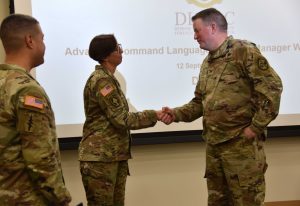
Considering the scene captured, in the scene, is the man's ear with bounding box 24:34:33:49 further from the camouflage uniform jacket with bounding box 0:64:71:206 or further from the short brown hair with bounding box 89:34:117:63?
the short brown hair with bounding box 89:34:117:63

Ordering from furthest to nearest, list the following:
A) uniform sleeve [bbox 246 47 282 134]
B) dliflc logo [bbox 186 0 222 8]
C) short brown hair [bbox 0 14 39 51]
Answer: dliflc logo [bbox 186 0 222 8], uniform sleeve [bbox 246 47 282 134], short brown hair [bbox 0 14 39 51]

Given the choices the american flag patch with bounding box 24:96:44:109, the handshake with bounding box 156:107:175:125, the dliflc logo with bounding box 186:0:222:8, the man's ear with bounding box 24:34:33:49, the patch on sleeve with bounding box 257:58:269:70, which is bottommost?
the handshake with bounding box 156:107:175:125

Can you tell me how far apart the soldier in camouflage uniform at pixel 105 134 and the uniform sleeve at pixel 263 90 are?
0.73 metres

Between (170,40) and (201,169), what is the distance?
1.16 m

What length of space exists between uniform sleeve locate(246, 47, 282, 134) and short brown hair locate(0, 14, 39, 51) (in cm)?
127

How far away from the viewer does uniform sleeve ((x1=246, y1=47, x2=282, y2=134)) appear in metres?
2.34

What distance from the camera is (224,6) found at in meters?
3.58

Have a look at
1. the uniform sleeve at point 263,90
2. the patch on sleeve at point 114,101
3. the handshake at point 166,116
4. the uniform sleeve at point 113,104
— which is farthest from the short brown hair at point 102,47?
the uniform sleeve at point 263,90

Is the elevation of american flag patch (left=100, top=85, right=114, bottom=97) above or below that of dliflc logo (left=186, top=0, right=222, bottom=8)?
below

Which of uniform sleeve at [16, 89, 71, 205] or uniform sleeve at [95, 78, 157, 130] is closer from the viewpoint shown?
uniform sleeve at [16, 89, 71, 205]

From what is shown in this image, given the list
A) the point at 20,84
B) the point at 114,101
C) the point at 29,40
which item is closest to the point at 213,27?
the point at 114,101

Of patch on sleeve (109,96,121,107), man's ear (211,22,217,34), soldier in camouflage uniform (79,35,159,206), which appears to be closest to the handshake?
soldier in camouflage uniform (79,35,159,206)

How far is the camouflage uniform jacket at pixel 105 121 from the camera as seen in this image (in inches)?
96.3

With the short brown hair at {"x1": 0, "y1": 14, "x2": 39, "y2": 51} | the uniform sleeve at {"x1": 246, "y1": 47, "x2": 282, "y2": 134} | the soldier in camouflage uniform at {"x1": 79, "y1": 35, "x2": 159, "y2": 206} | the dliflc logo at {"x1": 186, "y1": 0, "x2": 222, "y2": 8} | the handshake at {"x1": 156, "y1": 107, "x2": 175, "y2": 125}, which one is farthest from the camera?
the dliflc logo at {"x1": 186, "y1": 0, "x2": 222, "y2": 8}
